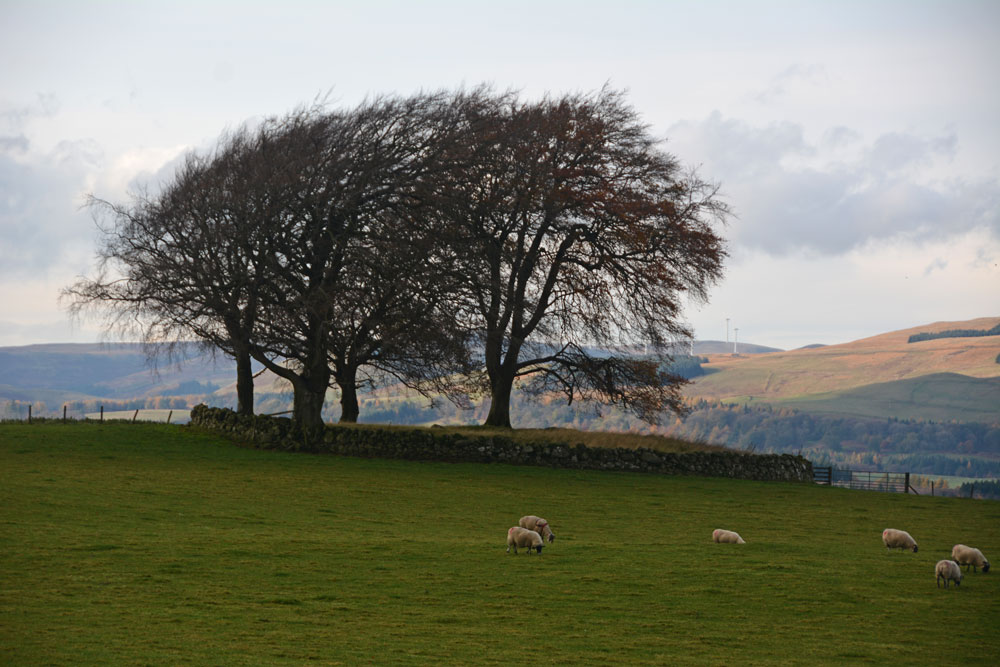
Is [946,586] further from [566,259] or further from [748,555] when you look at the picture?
[566,259]

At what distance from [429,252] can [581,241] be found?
29.7 feet

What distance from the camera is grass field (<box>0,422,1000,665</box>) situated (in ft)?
39.6

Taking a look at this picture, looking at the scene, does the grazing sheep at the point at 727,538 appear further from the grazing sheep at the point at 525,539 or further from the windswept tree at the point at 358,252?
the windswept tree at the point at 358,252

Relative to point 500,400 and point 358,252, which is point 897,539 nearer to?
point 358,252

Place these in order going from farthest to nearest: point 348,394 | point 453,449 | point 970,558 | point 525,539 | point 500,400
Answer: point 500,400 → point 348,394 → point 453,449 → point 525,539 → point 970,558

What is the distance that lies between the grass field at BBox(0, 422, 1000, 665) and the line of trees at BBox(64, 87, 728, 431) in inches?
390

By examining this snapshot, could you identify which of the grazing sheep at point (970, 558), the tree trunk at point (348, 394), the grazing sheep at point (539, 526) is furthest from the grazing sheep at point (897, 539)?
the tree trunk at point (348, 394)

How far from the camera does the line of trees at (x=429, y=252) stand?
38.7 m

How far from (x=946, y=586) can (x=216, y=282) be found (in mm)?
30138

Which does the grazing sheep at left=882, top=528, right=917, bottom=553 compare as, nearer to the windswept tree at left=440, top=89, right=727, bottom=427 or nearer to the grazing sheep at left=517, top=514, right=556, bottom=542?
the grazing sheep at left=517, top=514, right=556, bottom=542

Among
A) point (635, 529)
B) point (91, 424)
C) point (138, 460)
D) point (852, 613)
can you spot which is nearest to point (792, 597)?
point (852, 613)

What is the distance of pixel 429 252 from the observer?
3934 centimetres

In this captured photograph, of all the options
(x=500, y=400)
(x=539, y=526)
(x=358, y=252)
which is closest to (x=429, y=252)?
(x=358, y=252)

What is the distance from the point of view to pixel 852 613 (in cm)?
1465
